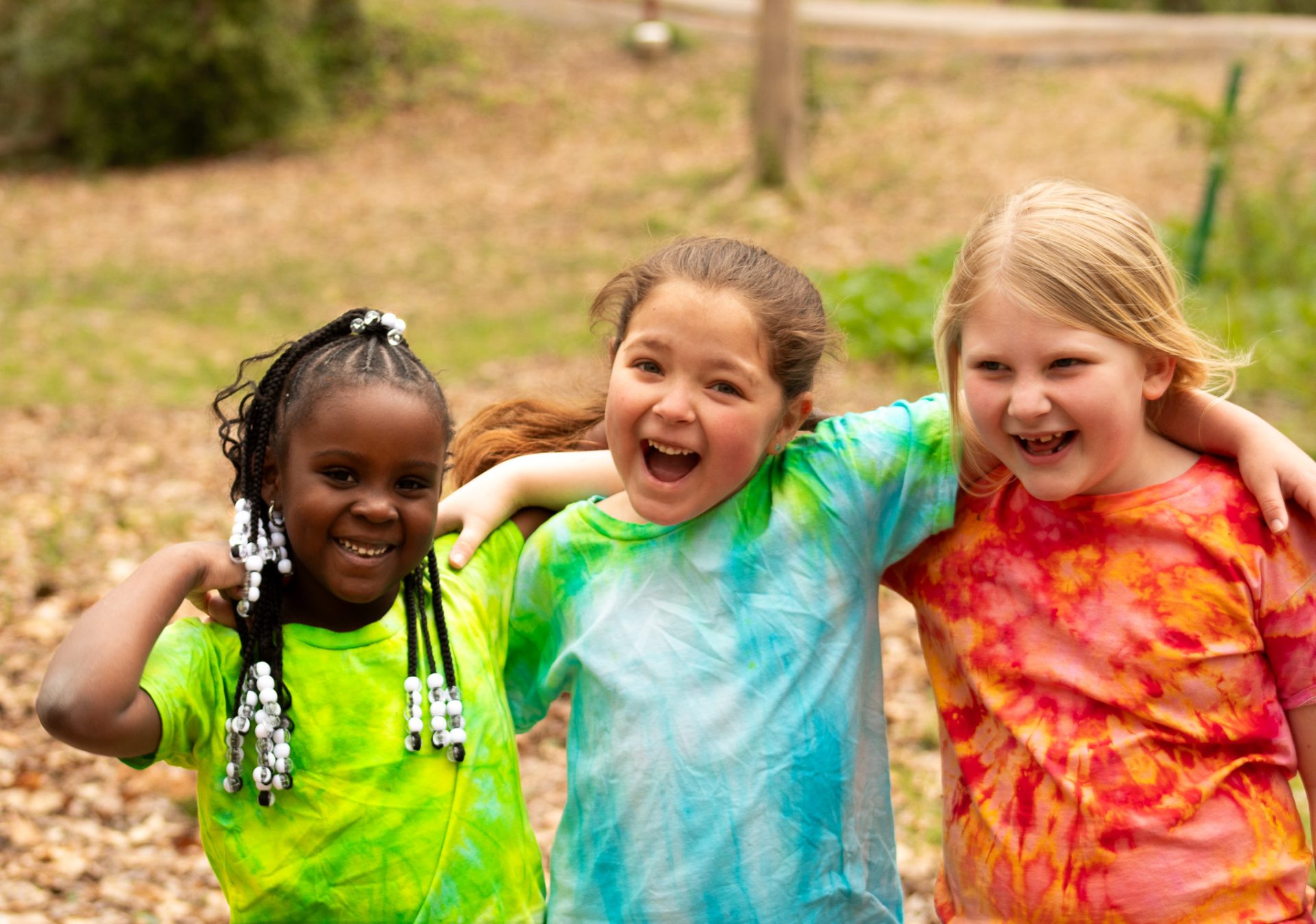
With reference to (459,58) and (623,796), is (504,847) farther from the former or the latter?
(459,58)

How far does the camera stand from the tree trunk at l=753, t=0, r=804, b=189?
13.3m

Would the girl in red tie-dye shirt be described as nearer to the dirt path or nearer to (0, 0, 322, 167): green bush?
the dirt path

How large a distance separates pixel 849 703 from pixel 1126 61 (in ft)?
53.3

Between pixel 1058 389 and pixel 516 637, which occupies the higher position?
pixel 1058 389

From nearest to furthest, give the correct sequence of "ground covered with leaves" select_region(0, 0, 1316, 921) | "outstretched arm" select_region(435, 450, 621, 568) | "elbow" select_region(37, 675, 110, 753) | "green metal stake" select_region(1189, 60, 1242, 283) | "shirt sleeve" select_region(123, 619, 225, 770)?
"elbow" select_region(37, 675, 110, 753) → "shirt sleeve" select_region(123, 619, 225, 770) → "outstretched arm" select_region(435, 450, 621, 568) → "ground covered with leaves" select_region(0, 0, 1316, 921) → "green metal stake" select_region(1189, 60, 1242, 283)

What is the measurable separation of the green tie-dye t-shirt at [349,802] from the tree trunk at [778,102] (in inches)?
479

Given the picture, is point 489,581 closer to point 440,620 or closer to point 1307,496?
point 440,620

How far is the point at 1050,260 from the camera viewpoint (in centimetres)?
215

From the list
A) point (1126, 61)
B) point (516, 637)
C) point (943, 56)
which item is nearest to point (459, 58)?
point (943, 56)

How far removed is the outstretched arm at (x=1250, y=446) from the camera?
83.9 inches

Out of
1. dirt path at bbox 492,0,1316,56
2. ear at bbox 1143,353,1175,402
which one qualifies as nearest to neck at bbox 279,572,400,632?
ear at bbox 1143,353,1175,402

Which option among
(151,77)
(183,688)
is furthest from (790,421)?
(151,77)

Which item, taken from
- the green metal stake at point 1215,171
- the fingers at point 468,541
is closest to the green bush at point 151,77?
the green metal stake at point 1215,171

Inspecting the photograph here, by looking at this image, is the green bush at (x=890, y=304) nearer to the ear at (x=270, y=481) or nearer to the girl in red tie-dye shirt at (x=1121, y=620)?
the girl in red tie-dye shirt at (x=1121, y=620)
